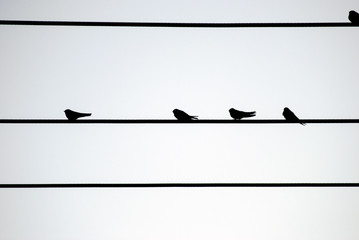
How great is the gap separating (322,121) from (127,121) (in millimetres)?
1009

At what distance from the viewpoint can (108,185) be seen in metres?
2.37

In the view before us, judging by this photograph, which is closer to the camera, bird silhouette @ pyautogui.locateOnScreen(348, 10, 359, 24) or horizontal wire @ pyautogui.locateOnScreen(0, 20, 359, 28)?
horizontal wire @ pyautogui.locateOnScreen(0, 20, 359, 28)

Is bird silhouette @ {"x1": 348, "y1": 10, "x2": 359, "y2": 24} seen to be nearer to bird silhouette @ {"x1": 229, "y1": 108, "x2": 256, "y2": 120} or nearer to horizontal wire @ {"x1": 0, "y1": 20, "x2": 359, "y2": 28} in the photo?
horizontal wire @ {"x1": 0, "y1": 20, "x2": 359, "y2": 28}

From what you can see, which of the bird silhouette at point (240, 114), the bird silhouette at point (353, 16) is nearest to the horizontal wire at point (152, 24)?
the bird silhouette at point (353, 16)

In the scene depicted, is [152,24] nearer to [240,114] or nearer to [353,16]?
[240,114]

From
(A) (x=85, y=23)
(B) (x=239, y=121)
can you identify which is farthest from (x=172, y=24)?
(B) (x=239, y=121)

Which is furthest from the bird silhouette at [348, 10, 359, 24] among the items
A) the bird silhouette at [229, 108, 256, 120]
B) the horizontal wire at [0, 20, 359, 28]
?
the bird silhouette at [229, 108, 256, 120]

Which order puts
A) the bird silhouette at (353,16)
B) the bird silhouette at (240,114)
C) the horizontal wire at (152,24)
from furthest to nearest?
the bird silhouette at (240,114)
the bird silhouette at (353,16)
the horizontal wire at (152,24)

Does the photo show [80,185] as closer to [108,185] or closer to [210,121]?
[108,185]

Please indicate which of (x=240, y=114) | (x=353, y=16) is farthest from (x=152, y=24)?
(x=353, y=16)

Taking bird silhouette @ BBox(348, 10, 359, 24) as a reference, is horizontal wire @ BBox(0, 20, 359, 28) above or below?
below

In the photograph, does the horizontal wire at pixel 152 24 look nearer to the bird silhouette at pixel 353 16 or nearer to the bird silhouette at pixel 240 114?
the bird silhouette at pixel 353 16

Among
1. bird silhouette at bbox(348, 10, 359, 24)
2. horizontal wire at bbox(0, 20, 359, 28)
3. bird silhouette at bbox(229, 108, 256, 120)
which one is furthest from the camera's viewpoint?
bird silhouette at bbox(229, 108, 256, 120)

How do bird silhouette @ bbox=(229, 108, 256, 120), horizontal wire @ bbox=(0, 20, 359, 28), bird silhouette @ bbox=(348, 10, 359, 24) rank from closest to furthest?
horizontal wire @ bbox=(0, 20, 359, 28) → bird silhouette @ bbox=(348, 10, 359, 24) → bird silhouette @ bbox=(229, 108, 256, 120)
